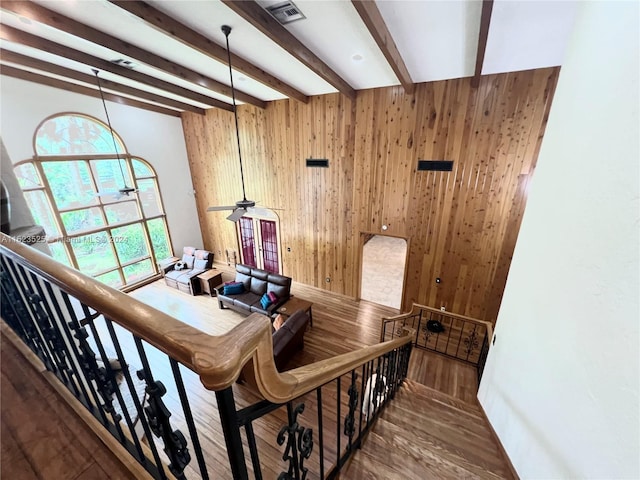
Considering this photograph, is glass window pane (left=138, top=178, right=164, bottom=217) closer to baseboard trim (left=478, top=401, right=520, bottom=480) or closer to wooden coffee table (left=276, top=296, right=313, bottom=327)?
wooden coffee table (left=276, top=296, right=313, bottom=327)

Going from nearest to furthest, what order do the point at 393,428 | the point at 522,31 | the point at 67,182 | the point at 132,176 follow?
the point at 393,428, the point at 522,31, the point at 67,182, the point at 132,176

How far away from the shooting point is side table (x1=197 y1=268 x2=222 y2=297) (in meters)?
6.48

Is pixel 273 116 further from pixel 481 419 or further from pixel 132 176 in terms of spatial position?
pixel 481 419

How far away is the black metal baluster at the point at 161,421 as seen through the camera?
0.69 m

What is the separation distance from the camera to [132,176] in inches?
259

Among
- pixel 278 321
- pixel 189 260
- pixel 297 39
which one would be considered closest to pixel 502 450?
pixel 278 321

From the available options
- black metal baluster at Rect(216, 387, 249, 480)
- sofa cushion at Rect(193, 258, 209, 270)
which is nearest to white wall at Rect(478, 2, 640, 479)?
black metal baluster at Rect(216, 387, 249, 480)

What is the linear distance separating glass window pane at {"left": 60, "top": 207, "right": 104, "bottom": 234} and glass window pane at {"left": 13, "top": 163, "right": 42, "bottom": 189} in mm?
731

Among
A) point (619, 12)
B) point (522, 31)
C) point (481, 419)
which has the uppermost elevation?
point (522, 31)

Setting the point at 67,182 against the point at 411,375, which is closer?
the point at 411,375

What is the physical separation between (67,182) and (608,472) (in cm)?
853

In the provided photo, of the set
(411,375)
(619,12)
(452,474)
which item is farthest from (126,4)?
(411,375)

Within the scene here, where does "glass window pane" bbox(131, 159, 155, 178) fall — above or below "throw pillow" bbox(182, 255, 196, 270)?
above

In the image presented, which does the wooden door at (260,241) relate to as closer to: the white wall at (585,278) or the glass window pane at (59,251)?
the glass window pane at (59,251)
